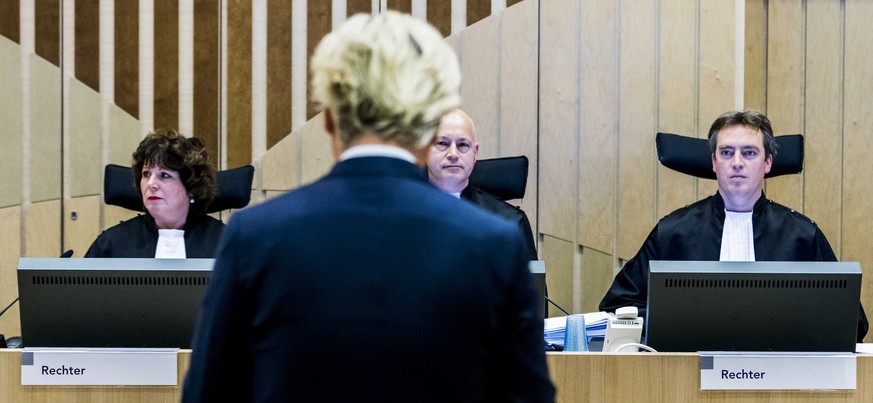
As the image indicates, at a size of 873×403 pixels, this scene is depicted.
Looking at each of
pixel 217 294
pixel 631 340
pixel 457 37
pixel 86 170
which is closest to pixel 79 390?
pixel 631 340

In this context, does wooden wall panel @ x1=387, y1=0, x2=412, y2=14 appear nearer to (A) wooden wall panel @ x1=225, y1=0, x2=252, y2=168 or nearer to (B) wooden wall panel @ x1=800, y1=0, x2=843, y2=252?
(A) wooden wall panel @ x1=225, y1=0, x2=252, y2=168

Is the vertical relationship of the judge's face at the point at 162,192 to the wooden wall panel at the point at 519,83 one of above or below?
below

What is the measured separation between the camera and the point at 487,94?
466cm

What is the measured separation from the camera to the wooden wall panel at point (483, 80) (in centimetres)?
464

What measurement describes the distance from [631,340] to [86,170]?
274 centimetres

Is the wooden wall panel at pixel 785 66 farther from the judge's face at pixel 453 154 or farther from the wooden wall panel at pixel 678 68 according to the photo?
the judge's face at pixel 453 154

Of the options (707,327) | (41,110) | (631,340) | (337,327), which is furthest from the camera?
(41,110)

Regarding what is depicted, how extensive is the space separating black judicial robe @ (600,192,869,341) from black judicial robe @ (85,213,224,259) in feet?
4.30

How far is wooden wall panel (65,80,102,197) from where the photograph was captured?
4590 millimetres

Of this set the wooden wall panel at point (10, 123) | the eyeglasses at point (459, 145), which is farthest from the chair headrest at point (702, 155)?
the wooden wall panel at point (10, 123)

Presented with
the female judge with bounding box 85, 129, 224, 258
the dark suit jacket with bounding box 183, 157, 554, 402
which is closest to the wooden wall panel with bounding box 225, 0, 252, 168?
the female judge with bounding box 85, 129, 224, 258

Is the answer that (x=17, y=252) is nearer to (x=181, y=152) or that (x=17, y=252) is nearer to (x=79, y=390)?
(x=181, y=152)

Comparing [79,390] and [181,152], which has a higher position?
[181,152]

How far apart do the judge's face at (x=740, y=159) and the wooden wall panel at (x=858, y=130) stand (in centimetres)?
113
